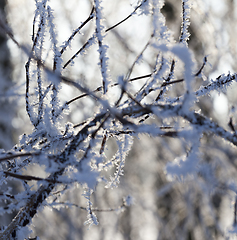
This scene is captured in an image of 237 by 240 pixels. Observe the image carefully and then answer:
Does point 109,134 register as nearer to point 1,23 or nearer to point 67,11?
point 1,23

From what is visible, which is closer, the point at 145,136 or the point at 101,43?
the point at 101,43

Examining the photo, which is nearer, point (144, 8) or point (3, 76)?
point (144, 8)

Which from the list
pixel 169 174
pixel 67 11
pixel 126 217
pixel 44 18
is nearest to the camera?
pixel 169 174

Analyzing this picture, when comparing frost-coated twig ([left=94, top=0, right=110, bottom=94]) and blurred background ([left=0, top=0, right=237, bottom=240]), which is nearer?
frost-coated twig ([left=94, top=0, right=110, bottom=94])

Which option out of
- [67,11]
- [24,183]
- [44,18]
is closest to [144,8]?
[44,18]

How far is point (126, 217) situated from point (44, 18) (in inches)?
281

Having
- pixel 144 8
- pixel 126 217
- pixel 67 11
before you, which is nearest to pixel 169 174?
pixel 144 8

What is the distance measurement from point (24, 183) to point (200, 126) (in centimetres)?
71

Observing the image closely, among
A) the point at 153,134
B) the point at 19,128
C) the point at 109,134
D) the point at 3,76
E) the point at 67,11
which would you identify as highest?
the point at 67,11

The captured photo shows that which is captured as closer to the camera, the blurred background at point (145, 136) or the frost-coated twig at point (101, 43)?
the frost-coated twig at point (101, 43)

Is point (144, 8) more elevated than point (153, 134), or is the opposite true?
point (144, 8)

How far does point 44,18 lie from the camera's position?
0.81 m

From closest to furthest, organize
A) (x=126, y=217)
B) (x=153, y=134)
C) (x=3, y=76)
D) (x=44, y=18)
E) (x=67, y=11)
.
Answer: (x=153, y=134), (x=44, y=18), (x=67, y=11), (x=3, y=76), (x=126, y=217)

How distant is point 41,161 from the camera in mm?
618
